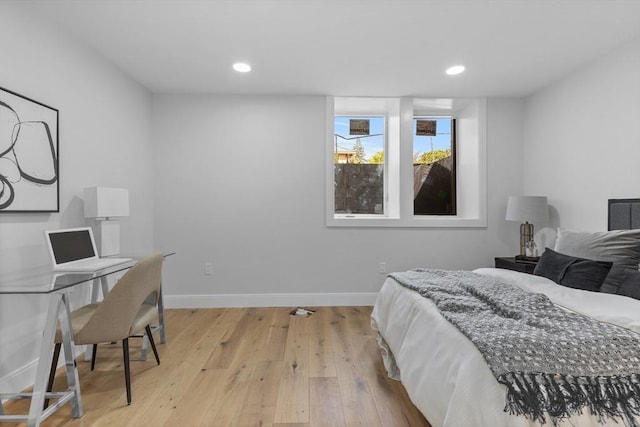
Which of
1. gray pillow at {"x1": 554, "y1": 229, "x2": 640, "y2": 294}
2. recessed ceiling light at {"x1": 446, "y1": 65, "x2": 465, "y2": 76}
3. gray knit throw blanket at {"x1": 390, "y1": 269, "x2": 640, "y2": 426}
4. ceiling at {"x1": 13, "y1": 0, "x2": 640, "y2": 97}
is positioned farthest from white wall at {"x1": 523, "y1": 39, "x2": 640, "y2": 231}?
gray knit throw blanket at {"x1": 390, "y1": 269, "x2": 640, "y2": 426}

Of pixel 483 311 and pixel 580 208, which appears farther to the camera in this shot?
pixel 580 208

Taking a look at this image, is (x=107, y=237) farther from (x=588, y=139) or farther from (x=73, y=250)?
(x=588, y=139)

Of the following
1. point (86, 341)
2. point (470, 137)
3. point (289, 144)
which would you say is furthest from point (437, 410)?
point (470, 137)

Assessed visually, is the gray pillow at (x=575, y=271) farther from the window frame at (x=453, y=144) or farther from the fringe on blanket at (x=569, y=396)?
the window frame at (x=453, y=144)

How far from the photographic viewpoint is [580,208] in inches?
130

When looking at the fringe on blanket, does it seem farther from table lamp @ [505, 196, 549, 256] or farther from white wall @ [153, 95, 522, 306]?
white wall @ [153, 95, 522, 306]

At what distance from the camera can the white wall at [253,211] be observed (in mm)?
3934

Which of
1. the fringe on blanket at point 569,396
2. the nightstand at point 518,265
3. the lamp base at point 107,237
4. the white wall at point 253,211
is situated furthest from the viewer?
the white wall at point 253,211

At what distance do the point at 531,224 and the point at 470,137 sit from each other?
1.27m

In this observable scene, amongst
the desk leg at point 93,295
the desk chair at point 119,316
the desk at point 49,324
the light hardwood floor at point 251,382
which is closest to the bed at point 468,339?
the light hardwood floor at point 251,382

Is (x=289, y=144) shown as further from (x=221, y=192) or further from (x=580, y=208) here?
(x=580, y=208)

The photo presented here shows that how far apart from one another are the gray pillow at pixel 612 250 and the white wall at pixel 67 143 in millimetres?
3575

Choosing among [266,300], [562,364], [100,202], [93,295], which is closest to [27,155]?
[100,202]

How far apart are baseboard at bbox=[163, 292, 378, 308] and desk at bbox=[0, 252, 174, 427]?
191cm
